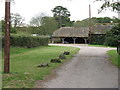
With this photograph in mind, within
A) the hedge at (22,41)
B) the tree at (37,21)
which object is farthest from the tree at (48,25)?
the hedge at (22,41)

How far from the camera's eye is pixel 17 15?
44531mm

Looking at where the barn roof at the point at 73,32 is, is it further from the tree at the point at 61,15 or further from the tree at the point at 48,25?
the tree at the point at 61,15

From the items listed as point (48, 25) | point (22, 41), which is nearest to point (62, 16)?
point (48, 25)

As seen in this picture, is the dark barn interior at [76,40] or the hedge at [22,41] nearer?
the hedge at [22,41]

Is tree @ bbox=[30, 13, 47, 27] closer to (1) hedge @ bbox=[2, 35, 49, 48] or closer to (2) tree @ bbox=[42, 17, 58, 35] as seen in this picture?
(2) tree @ bbox=[42, 17, 58, 35]

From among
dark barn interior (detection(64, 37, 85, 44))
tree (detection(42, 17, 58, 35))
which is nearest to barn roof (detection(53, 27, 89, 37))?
dark barn interior (detection(64, 37, 85, 44))

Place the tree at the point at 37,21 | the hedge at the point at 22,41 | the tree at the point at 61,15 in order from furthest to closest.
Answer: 1. the tree at the point at 61,15
2. the tree at the point at 37,21
3. the hedge at the point at 22,41

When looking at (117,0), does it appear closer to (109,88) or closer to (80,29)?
(109,88)

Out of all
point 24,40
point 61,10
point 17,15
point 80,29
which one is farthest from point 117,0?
point 61,10

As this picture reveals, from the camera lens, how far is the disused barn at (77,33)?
49.0 m

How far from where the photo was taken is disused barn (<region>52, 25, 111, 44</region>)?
49031 mm

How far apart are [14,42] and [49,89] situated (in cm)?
2131

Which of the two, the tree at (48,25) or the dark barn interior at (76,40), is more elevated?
the tree at (48,25)

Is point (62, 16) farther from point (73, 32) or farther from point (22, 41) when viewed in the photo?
point (22, 41)
